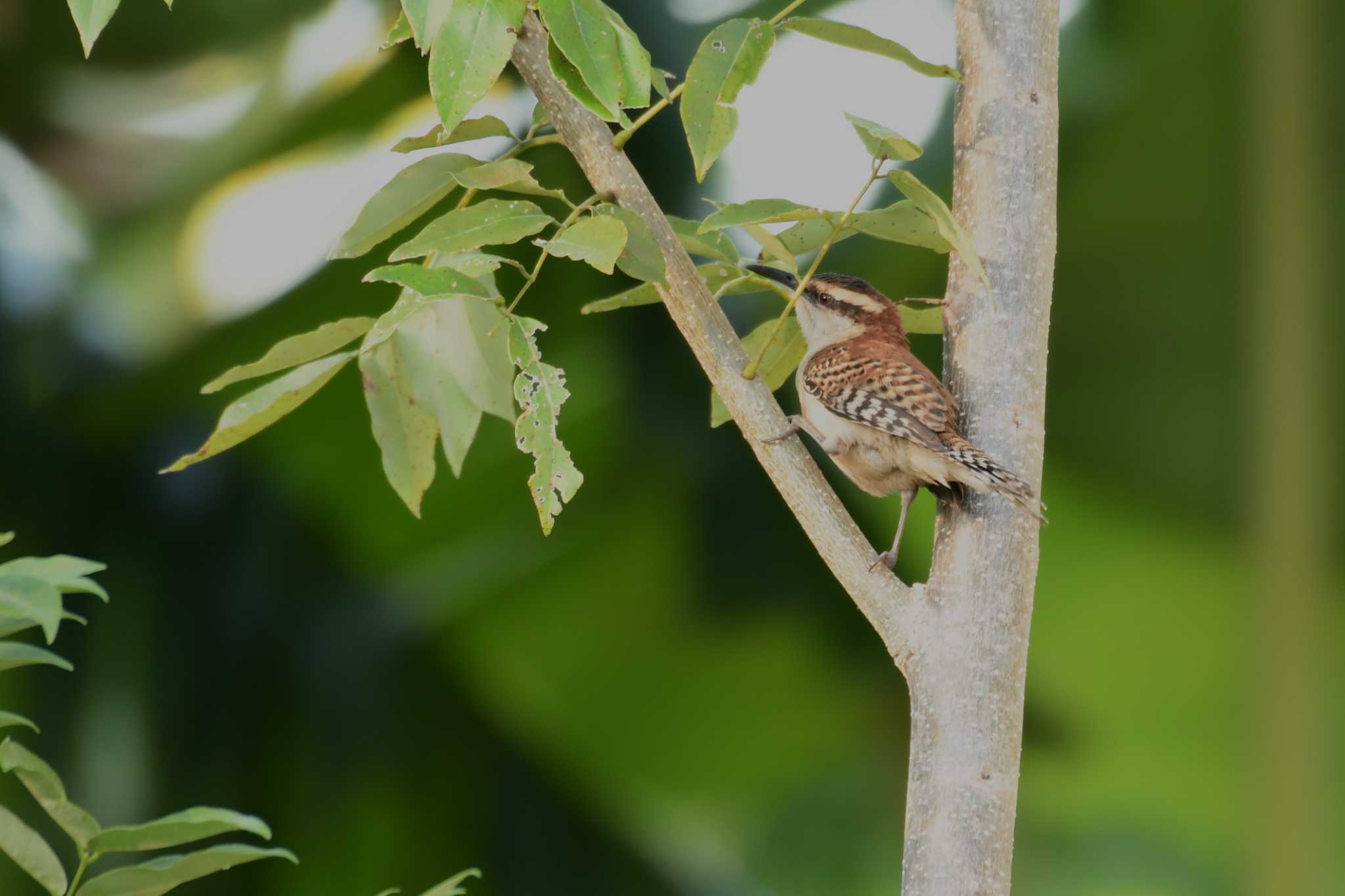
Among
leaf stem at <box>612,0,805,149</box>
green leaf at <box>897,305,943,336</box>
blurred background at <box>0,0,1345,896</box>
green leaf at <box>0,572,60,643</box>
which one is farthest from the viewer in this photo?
blurred background at <box>0,0,1345,896</box>

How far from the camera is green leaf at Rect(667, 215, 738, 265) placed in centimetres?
91

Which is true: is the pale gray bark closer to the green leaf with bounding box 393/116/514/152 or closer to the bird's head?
the green leaf with bounding box 393/116/514/152

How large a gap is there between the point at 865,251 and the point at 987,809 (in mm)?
1598

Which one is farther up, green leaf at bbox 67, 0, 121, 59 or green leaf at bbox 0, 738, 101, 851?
green leaf at bbox 67, 0, 121, 59

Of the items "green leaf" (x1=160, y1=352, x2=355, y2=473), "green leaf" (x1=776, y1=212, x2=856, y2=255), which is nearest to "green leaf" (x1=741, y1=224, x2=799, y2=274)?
"green leaf" (x1=776, y1=212, x2=856, y2=255)

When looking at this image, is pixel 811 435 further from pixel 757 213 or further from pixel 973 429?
pixel 757 213

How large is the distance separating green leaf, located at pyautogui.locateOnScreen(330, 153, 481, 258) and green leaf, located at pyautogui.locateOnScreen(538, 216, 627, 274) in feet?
0.61

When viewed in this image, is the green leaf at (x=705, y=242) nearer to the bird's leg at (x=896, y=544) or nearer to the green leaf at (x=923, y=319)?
the green leaf at (x=923, y=319)

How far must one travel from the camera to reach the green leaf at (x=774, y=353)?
1010 mm

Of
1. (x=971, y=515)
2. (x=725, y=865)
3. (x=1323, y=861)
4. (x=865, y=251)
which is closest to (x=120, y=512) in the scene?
(x=725, y=865)

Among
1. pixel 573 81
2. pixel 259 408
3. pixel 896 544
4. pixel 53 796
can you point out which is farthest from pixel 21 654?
pixel 896 544

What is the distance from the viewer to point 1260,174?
6.29ft

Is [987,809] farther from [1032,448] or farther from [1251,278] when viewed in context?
[1251,278]

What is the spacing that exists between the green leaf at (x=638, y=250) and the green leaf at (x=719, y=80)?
2.4 inches
